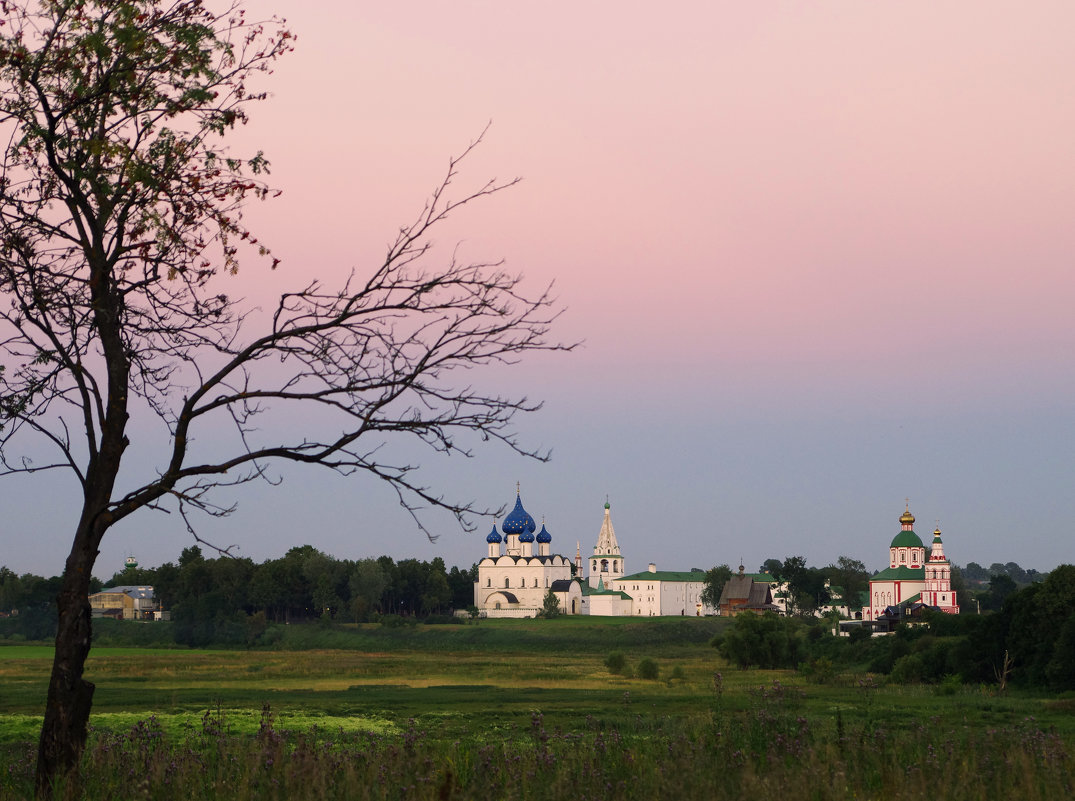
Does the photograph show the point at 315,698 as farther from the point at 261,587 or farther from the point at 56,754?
the point at 261,587

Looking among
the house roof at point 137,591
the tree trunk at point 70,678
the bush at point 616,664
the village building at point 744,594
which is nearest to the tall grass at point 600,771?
the tree trunk at point 70,678

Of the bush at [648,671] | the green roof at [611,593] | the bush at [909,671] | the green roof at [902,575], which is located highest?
the green roof at [902,575]

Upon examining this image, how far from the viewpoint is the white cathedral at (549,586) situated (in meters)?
177

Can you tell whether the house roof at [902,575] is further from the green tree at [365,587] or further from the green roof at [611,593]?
the green tree at [365,587]

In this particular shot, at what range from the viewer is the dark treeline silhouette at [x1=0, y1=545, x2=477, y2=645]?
119 meters

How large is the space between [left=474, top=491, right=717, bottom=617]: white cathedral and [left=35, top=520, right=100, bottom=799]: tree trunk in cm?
16154

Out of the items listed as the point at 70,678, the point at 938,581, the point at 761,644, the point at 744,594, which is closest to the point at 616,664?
the point at 761,644

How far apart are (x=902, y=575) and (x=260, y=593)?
77872 mm

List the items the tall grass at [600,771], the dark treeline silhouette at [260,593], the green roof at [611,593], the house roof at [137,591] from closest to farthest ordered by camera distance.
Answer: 1. the tall grass at [600,771]
2. the dark treeline silhouette at [260,593]
3. the house roof at [137,591]
4. the green roof at [611,593]

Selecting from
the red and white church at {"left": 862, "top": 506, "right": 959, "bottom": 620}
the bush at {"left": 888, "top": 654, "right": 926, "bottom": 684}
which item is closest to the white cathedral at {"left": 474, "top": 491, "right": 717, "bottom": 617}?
the red and white church at {"left": 862, "top": 506, "right": 959, "bottom": 620}

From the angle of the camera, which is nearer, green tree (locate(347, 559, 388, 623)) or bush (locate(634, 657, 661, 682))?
bush (locate(634, 657, 661, 682))

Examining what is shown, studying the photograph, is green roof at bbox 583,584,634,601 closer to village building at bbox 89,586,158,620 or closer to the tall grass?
village building at bbox 89,586,158,620

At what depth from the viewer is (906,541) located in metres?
143

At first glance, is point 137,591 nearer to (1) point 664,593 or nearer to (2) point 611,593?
(2) point 611,593
